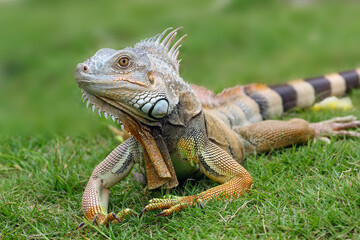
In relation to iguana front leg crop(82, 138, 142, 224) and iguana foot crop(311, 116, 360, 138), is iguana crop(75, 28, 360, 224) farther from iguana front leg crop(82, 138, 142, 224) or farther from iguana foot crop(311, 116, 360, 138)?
iguana foot crop(311, 116, 360, 138)

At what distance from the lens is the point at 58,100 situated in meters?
8.30

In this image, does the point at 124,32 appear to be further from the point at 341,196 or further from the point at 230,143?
the point at 341,196

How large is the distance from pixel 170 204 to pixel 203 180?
0.71 metres

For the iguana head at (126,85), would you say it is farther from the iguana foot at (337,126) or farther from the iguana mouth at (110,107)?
the iguana foot at (337,126)

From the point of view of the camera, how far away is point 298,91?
5438 millimetres

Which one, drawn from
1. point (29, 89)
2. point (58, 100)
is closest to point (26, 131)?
point (58, 100)

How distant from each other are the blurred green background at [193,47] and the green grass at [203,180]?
36 mm

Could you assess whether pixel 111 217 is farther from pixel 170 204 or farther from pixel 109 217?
pixel 170 204

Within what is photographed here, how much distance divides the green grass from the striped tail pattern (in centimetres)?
22

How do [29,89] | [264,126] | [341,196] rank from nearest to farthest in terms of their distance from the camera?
1. [341,196]
2. [264,126]
3. [29,89]

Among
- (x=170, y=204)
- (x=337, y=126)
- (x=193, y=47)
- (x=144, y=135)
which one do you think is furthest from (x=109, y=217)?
(x=193, y=47)

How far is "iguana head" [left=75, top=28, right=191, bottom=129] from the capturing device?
9.65ft

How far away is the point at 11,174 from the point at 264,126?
103 inches

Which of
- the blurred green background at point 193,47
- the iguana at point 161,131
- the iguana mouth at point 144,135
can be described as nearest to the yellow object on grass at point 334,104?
the iguana at point 161,131
